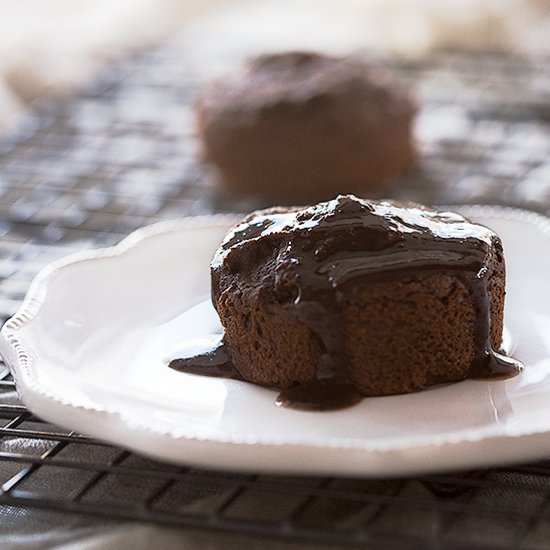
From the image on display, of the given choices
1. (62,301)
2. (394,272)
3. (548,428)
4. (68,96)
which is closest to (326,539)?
(548,428)

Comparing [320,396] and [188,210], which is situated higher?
[320,396]

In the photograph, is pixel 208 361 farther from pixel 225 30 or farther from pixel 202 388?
pixel 225 30

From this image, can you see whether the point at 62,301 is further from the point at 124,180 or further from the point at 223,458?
the point at 124,180

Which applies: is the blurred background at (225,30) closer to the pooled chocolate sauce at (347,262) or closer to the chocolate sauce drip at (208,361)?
the chocolate sauce drip at (208,361)

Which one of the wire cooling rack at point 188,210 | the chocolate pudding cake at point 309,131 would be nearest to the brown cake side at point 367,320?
the wire cooling rack at point 188,210

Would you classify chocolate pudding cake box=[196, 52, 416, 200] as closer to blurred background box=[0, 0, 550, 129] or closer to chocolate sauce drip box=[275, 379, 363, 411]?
blurred background box=[0, 0, 550, 129]

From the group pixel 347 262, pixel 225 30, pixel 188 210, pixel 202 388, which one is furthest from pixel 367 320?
pixel 225 30
